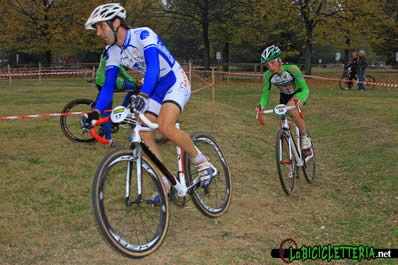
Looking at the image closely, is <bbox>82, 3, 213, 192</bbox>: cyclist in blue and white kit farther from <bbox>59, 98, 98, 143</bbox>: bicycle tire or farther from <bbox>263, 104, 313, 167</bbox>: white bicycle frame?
<bbox>59, 98, 98, 143</bbox>: bicycle tire

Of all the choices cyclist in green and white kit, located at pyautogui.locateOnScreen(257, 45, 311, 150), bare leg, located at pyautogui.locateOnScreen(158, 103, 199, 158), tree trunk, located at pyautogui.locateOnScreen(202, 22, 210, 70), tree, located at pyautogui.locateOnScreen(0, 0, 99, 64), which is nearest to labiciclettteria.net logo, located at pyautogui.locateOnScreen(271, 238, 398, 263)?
bare leg, located at pyautogui.locateOnScreen(158, 103, 199, 158)

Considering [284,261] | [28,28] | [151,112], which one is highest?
[28,28]

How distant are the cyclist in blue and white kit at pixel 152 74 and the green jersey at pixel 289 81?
2397 millimetres

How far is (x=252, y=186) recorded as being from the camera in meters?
6.78

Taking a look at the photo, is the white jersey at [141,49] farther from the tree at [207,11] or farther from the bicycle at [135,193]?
the tree at [207,11]

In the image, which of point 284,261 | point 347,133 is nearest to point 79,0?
point 347,133

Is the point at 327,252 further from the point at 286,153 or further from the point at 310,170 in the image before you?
the point at 310,170

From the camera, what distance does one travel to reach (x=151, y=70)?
4.21 metres

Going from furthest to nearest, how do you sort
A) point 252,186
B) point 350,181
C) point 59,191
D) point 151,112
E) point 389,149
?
1. point 389,149
2. point 350,181
3. point 252,186
4. point 59,191
5. point 151,112

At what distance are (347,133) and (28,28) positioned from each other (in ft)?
120

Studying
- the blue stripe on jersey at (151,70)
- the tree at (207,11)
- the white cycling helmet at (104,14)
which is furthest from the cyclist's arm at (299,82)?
the tree at (207,11)

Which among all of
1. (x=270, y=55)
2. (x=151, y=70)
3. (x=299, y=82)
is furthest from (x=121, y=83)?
(x=151, y=70)

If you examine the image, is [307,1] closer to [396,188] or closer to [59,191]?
[396,188]

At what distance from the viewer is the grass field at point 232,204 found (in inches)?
167
